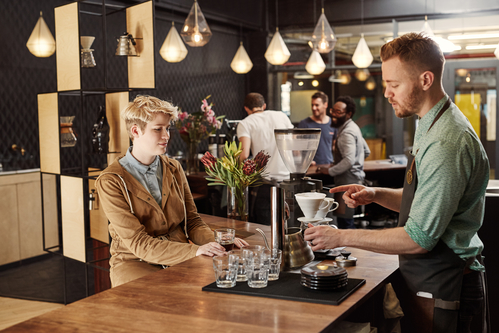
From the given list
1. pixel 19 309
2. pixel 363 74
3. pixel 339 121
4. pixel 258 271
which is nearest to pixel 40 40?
pixel 19 309

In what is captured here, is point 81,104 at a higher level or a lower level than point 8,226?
higher

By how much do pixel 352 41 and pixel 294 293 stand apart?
7443 mm

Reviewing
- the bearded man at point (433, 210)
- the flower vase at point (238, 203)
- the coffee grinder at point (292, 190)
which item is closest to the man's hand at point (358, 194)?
the coffee grinder at point (292, 190)

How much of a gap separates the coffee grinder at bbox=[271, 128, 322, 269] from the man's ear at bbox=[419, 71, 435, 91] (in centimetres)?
47

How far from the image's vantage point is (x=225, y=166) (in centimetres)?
318

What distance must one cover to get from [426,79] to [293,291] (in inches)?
34.5

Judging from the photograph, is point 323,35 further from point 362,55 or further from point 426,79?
point 426,79

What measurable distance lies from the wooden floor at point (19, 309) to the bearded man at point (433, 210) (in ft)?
10.3

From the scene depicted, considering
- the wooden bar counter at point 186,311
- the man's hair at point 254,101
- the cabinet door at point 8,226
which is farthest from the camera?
the cabinet door at point 8,226

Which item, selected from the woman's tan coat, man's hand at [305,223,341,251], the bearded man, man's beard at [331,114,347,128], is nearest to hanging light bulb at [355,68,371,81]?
man's beard at [331,114,347,128]

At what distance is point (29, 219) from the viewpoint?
218 inches

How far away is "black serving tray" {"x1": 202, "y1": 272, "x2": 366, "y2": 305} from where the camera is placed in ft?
5.36

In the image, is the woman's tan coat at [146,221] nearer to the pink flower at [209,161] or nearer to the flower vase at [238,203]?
the pink flower at [209,161]

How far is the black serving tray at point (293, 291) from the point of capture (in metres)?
1.63
